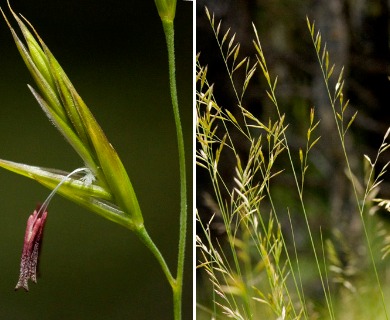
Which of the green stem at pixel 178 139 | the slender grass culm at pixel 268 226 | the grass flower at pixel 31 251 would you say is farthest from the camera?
the slender grass culm at pixel 268 226

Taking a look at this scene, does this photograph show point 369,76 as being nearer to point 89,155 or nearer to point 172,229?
point 172,229

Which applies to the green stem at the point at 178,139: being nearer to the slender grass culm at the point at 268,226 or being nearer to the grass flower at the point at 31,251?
the slender grass culm at the point at 268,226

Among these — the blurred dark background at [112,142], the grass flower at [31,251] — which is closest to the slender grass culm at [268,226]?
the blurred dark background at [112,142]

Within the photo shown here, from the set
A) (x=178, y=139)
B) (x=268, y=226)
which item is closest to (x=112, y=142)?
(x=178, y=139)

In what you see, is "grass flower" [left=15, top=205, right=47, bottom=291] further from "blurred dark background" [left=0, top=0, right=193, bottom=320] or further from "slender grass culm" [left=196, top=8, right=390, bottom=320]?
"slender grass culm" [left=196, top=8, right=390, bottom=320]

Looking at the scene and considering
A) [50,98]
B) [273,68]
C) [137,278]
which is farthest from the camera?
[273,68]

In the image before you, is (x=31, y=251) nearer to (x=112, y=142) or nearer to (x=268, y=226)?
(x=112, y=142)

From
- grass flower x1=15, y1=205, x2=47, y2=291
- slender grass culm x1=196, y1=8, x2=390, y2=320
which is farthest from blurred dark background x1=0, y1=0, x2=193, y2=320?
grass flower x1=15, y1=205, x2=47, y2=291

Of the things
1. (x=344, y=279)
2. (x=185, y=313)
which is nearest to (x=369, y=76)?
(x=344, y=279)
